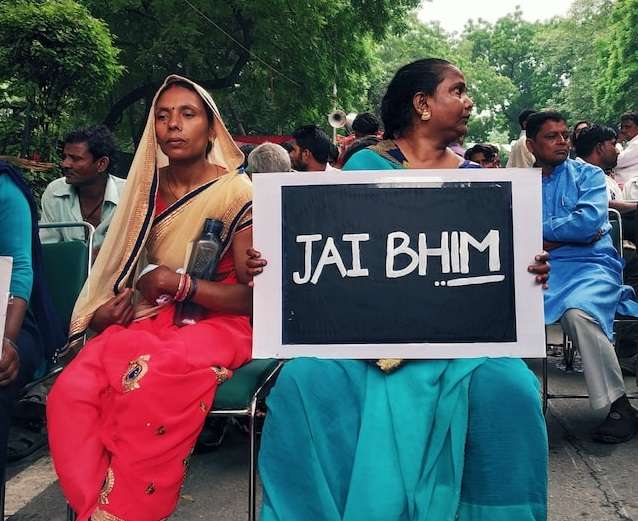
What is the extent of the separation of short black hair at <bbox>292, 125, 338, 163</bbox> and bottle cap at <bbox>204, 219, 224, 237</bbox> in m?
2.98

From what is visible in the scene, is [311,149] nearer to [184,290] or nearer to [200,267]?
[200,267]

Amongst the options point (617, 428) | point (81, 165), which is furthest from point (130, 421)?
point (617, 428)

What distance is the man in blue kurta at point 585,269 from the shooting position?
373 centimetres

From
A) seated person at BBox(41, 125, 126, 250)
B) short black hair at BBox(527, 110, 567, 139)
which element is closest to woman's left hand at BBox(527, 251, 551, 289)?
short black hair at BBox(527, 110, 567, 139)

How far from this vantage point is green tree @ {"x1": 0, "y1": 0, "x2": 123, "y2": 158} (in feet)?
26.7

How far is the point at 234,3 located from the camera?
49.7 feet

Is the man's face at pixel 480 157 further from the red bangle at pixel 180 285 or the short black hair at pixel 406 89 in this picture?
the red bangle at pixel 180 285

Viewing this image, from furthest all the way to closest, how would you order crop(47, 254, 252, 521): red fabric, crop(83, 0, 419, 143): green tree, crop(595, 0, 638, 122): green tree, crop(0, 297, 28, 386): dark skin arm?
crop(595, 0, 638, 122): green tree
crop(83, 0, 419, 143): green tree
crop(0, 297, 28, 386): dark skin arm
crop(47, 254, 252, 521): red fabric

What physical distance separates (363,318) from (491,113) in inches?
2271

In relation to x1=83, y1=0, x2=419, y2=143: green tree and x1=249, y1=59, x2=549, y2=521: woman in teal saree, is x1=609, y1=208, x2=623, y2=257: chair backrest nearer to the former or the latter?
x1=249, y1=59, x2=549, y2=521: woman in teal saree

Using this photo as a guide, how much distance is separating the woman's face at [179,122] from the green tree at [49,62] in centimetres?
606

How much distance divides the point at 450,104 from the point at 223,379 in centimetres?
122

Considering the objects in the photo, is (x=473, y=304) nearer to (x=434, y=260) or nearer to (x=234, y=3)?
(x=434, y=260)

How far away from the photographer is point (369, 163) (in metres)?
2.68
